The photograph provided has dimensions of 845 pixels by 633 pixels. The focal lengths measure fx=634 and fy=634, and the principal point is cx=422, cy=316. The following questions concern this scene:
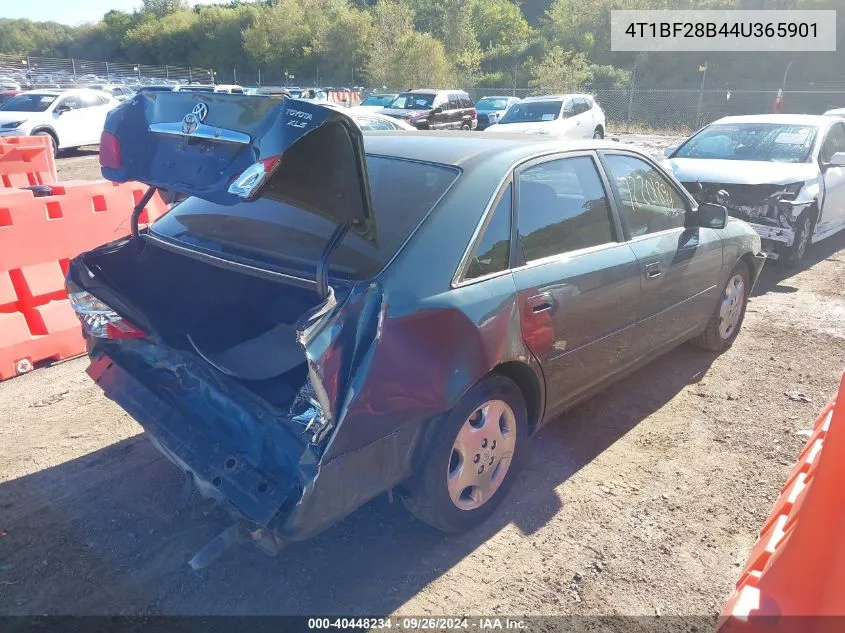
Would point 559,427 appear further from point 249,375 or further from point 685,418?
point 249,375

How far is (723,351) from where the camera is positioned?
5.17 metres

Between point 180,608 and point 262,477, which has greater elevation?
point 262,477

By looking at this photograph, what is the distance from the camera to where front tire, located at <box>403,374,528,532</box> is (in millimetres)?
2641

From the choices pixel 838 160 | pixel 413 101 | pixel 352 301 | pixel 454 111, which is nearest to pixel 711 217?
pixel 352 301

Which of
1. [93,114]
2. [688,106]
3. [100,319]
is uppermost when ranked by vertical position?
[93,114]

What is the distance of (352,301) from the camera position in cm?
229

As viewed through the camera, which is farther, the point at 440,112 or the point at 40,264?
the point at 440,112

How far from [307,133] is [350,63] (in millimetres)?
60455

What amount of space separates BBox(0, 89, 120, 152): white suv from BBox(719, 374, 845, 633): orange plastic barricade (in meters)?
19.7

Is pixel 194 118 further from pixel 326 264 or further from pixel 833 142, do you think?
pixel 833 142

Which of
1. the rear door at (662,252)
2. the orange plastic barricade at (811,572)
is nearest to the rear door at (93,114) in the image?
the rear door at (662,252)

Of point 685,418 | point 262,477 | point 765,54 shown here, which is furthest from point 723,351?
point 765,54

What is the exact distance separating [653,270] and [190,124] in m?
2.67

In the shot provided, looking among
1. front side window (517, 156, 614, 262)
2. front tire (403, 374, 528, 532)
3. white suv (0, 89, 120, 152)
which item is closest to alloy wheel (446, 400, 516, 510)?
front tire (403, 374, 528, 532)
